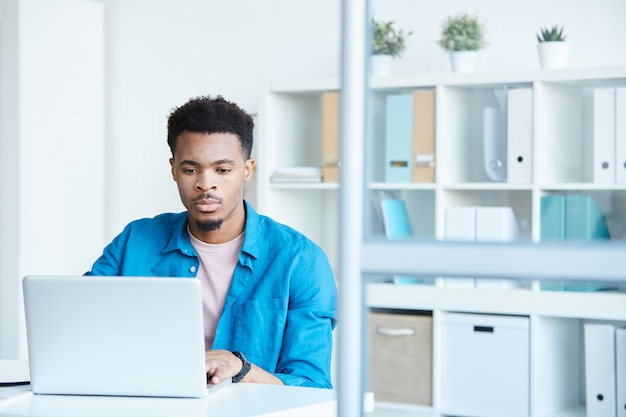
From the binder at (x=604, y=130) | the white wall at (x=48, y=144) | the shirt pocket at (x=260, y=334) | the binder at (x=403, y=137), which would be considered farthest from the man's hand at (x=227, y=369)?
the white wall at (x=48, y=144)

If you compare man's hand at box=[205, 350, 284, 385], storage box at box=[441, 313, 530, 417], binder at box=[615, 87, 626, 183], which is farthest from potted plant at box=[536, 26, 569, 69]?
man's hand at box=[205, 350, 284, 385]

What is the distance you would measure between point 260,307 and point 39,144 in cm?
252

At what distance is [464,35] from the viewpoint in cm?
384

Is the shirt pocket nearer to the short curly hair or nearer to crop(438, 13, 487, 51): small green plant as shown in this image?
the short curly hair

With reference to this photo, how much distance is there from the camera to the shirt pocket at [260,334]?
219 cm

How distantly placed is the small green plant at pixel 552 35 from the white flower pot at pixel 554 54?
0.03 meters

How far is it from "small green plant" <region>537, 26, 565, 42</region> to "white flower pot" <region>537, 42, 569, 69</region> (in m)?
0.03

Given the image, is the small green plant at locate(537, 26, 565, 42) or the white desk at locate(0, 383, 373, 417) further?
the small green plant at locate(537, 26, 565, 42)

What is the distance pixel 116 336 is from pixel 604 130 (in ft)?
7.01

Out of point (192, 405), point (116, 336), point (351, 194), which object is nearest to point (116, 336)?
point (116, 336)

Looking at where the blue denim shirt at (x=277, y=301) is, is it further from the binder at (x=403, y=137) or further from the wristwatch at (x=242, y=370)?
the binder at (x=403, y=137)

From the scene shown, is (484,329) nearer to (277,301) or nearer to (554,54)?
(554,54)

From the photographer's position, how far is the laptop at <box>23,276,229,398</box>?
1.76 meters

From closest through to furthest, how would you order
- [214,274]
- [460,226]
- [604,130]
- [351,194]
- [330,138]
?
[351,194] < [460,226] < [214,274] < [604,130] < [330,138]
